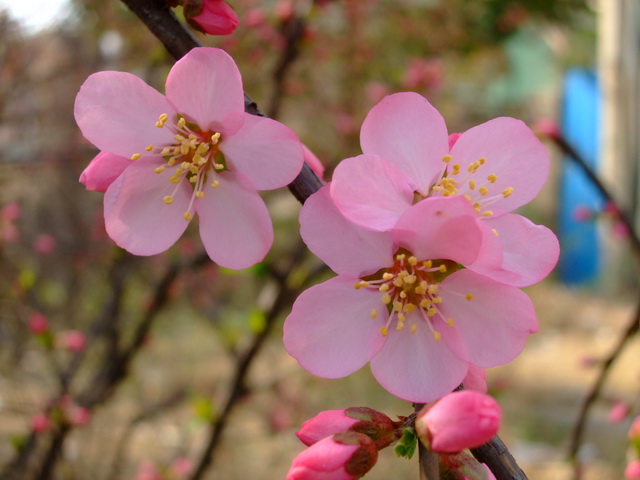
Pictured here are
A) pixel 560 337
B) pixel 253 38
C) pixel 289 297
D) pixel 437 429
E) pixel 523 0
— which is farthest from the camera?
pixel 560 337

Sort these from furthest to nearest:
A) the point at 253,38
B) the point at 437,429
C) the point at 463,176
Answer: the point at 253,38, the point at 463,176, the point at 437,429

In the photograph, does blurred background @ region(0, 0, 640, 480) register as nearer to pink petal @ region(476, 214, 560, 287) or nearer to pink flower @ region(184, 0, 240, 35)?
pink petal @ region(476, 214, 560, 287)

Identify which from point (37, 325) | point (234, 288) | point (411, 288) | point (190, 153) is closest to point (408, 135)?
point (411, 288)

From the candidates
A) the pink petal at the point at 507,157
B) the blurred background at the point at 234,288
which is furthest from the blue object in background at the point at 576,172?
the pink petal at the point at 507,157

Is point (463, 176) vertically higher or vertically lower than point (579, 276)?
higher

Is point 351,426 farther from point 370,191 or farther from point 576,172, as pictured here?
point 576,172

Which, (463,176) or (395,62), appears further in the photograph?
(395,62)

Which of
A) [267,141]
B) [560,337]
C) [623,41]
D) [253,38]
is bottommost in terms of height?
[560,337]

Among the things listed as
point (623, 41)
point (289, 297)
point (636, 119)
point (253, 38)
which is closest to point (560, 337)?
point (636, 119)

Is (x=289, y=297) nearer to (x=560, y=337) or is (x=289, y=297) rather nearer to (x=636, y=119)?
(x=560, y=337)
